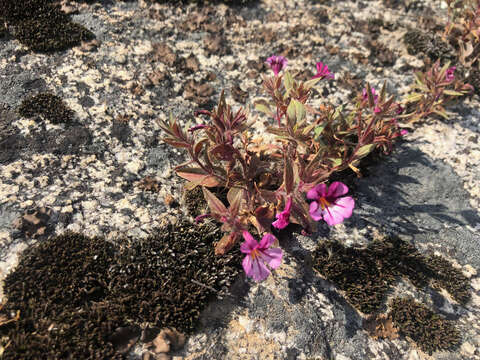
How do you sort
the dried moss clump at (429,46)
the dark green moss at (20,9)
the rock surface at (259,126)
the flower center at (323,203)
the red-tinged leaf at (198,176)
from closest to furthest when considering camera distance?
1. the flower center at (323,203)
2. the rock surface at (259,126)
3. the red-tinged leaf at (198,176)
4. the dark green moss at (20,9)
5. the dried moss clump at (429,46)

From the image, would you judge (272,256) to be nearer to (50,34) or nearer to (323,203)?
(323,203)

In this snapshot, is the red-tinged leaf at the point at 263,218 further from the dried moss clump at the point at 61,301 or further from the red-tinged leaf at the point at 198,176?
the dried moss clump at the point at 61,301

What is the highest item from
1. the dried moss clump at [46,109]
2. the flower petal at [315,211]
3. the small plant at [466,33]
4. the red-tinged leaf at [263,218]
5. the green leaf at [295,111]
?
the small plant at [466,33]

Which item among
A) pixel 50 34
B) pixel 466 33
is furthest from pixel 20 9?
pixel 466 33

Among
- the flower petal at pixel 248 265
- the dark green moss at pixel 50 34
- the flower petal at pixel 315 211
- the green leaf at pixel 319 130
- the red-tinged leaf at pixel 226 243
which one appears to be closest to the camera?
the flower petal at pixel 248 265

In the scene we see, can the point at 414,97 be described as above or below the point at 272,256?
above

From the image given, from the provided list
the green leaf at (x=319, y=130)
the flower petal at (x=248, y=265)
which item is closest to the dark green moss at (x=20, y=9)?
the green leaf at (x=319, y=130)
